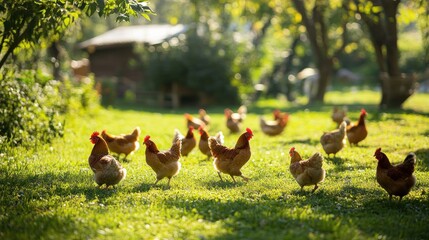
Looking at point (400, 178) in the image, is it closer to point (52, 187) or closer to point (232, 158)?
point (232, 158)

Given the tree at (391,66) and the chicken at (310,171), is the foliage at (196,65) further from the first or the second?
the chicken at (310,171)

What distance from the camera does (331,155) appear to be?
11516mm

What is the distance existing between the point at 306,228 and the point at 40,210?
3845mm

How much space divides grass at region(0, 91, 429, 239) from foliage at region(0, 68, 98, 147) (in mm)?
559

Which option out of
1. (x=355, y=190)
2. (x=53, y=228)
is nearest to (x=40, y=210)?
(x=53, y=228)

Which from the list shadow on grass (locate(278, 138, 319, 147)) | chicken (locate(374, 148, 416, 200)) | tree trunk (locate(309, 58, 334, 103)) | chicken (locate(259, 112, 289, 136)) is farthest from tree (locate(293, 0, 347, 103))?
chicken (locate(374, 148, 416, 200))

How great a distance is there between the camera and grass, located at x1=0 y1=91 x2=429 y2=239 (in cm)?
609

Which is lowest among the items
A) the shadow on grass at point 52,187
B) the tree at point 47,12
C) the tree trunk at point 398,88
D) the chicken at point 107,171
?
the shadow on grass at point 52,187

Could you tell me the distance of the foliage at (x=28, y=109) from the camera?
38.2 ft

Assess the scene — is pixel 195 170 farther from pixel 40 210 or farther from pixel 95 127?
pixel 95 127

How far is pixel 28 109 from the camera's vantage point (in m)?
12.5

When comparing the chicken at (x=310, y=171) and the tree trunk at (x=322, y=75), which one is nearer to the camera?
the chicken at (x=310, y=171)

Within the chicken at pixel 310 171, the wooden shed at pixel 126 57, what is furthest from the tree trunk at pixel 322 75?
the chicken at pixel 310 171

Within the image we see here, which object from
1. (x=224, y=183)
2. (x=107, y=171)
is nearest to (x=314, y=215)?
(x=224, y=183)
